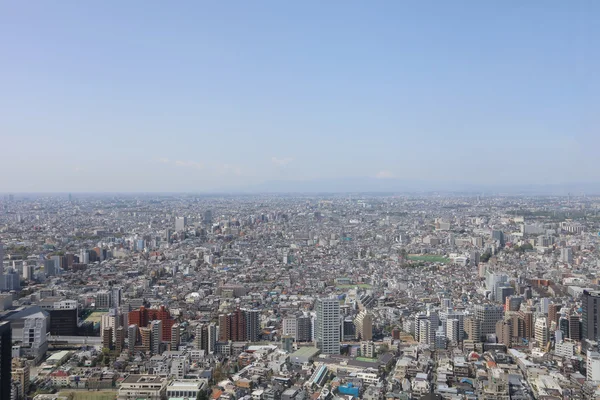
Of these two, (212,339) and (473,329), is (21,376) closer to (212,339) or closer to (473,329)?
(212,339)

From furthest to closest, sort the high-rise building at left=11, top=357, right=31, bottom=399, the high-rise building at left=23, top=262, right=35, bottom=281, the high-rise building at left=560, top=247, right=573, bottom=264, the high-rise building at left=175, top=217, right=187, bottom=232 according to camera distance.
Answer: the high-rise building at left=175, top=217, right=187, bottom=232, the high-rise building at left=560, top=247, right=573, bottom=264, the high-rise building at left=23, top=262, right=35, bottom=281, the high-rise building at left=11, top=357, right=31, bottom=399

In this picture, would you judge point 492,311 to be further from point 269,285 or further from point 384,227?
point 384,227

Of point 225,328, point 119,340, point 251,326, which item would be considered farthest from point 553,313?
point 119,340

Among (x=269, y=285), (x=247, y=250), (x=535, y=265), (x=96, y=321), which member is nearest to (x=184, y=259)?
(x=247, y=250)

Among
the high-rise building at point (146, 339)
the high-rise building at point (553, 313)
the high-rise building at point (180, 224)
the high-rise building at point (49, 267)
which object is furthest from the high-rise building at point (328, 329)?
the high-rise building at point (180, 224)

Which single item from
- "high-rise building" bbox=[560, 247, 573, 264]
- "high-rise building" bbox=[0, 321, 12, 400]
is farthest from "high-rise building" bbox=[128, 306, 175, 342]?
"high-rise building" bbox=[560, 247, 573, 264]

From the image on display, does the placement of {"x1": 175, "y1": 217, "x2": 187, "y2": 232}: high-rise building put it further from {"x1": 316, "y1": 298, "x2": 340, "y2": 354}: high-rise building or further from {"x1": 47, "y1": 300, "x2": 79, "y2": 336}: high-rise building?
{"x1": 316, "y1": 298, "x2": 340, "y2": 354}: high-rise building

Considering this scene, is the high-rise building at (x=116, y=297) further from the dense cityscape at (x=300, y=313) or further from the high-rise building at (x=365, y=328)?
the high-rise building at (x=365, y=328)
